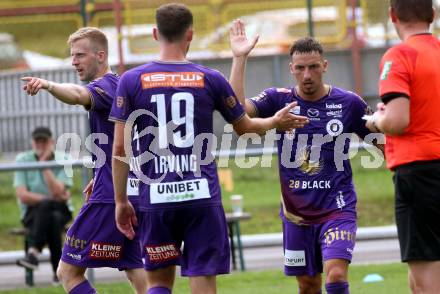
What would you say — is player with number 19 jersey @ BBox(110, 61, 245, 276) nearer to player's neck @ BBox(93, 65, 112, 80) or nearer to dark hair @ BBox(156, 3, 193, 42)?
dark hair @ BBox(156, 3, 193, 42)

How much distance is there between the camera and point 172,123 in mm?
6500

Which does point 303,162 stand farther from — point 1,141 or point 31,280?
point 1,141

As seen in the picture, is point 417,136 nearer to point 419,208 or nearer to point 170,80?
point 419,208

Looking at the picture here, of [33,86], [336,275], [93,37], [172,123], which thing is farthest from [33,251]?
[172,123]

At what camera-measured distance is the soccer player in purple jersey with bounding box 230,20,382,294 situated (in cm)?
802

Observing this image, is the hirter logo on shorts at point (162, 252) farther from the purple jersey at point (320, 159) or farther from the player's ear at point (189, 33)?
the purple jersey at point (320, 159)

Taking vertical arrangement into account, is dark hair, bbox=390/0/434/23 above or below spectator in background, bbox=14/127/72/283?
above

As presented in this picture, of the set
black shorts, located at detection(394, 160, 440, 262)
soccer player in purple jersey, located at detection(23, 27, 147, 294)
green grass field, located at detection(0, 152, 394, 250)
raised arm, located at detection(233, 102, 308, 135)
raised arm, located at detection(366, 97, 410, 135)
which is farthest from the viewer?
green grass field, located at detection(0, 152, 394, 250)

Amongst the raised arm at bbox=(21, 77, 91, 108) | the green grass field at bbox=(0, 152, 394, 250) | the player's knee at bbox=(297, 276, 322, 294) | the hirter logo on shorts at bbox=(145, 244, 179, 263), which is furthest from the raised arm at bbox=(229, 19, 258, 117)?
the green grass field at bbox=(0, 152, 394, 250)

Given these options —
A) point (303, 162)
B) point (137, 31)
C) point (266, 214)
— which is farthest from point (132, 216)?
point (137, 31)

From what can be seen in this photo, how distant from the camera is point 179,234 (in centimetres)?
673

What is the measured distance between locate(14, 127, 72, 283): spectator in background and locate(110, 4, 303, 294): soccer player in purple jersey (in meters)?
5.11

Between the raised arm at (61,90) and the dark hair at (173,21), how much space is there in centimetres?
94

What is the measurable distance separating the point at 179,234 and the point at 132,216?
430 mm
